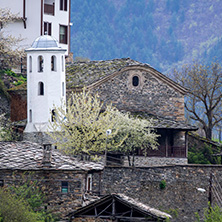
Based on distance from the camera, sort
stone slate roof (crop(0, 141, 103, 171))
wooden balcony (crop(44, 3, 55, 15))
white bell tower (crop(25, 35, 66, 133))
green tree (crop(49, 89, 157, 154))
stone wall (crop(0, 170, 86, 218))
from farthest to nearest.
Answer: wooden balcony (crop(44, 3, 55, 15)), white bell tower (crop(25, 35, 66, 133)), green tree (crop(49, 89, 157, 154)), stone slate roof (crop(0, 141, 103, 171)), stone wall (crop(0, 170, 86, 218))

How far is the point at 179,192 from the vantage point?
157 ft

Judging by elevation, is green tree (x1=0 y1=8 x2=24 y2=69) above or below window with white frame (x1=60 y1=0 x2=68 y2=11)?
below

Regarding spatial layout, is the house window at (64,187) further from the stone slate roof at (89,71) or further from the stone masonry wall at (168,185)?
the stone slate roof at (89,71)

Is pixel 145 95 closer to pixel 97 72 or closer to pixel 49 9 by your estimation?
pixel 97 72

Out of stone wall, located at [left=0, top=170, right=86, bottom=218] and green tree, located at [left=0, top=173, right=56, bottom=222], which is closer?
green tree, located at [left=0, top=173, right=56, bottom=222]

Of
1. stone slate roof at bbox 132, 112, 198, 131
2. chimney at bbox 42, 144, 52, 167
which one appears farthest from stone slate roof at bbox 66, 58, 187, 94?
chimney at bbox 42, 144, 52, 167

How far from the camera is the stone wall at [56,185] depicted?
37656mm

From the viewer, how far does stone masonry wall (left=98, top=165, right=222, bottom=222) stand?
152 feet

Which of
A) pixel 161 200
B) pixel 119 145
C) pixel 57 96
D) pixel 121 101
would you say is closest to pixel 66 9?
pixel 121 101

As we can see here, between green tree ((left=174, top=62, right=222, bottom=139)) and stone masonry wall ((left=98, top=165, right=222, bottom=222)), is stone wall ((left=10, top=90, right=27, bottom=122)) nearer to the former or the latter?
stone masonry wall ((left=98, top=165, right=222, bottom=222))

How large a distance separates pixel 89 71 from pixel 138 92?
4074 mm

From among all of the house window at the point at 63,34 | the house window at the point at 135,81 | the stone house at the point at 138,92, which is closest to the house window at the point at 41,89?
the stone house at the point at 138,92

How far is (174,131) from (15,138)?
476 inches

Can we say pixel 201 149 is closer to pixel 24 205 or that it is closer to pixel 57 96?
pixel 57 96
